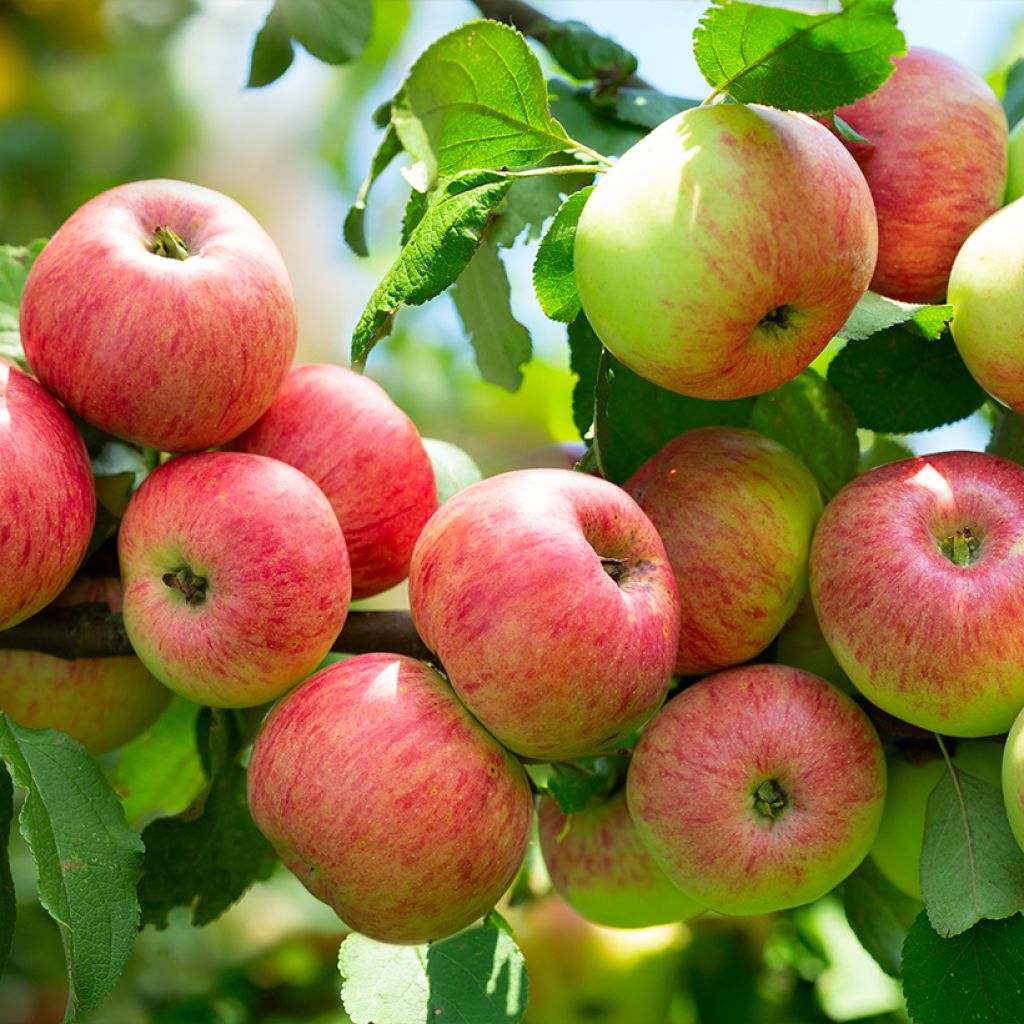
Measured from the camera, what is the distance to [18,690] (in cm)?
104

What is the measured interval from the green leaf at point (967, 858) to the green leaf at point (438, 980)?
1.07 ft

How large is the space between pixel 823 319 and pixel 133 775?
34.6 inches

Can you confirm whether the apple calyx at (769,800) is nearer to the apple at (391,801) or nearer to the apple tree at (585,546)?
the apple tree at (585,546)

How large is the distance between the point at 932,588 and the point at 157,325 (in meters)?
0.59

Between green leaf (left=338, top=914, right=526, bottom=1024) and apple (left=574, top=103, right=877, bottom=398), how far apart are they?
492 mm

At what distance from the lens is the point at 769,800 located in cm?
87

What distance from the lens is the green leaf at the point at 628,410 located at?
1.06 metres

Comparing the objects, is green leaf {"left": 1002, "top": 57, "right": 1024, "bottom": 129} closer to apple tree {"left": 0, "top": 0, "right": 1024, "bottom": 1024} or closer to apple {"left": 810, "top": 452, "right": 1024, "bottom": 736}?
apple tree {"left": 0, "top": 0, "right": 1024, "bottom": 1024}

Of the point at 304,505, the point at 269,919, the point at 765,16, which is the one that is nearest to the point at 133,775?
the point at 304,505

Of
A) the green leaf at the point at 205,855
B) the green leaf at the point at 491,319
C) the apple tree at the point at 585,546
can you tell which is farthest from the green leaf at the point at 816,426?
the green leaf at the point at 205,855

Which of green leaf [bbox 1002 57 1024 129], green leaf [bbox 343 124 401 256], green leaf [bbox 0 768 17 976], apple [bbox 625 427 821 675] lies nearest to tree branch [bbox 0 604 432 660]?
green leaf [bbox 0 768 17 976]

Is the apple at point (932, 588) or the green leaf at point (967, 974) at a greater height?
the apple at point (932, 588)

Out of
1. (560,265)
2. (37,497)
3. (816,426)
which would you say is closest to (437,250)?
(560,265)

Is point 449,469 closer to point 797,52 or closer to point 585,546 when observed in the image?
point 585,546
